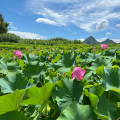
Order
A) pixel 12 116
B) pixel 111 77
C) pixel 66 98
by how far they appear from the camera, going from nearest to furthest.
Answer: pixel 12 116 → pixel 66 98 → pixel 111 77

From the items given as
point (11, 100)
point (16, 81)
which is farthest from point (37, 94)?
point (16, 81)

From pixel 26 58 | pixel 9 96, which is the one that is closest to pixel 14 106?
pixel 9 96

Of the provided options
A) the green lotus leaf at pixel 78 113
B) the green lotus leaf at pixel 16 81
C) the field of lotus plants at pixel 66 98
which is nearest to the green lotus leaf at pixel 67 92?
the field of lotus plants at pixel 66 98

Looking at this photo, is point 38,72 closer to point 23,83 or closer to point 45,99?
point 23,83

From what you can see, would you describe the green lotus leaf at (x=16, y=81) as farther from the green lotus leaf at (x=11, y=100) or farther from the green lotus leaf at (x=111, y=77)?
the green lotus leaf at (x=111, y=77)

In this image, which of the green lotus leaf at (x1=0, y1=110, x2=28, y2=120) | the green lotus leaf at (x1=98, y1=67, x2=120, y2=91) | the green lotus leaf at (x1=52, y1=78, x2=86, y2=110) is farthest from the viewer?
the green lotus leaf at (x1=98, y1=67, x2=120, y2=91)

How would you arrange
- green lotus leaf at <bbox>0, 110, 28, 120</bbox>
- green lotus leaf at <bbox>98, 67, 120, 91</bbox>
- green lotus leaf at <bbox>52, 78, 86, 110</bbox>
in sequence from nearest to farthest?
green lotus leaf at <bbox>0, 110, 28, 120</bbox> → green lotus leaf at <bbox>52, 78, 86, 110</bbox> → green lotus leaf at <bbox>98, 67, 120, 91</bbox>

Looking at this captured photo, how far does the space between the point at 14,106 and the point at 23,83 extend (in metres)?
0.31

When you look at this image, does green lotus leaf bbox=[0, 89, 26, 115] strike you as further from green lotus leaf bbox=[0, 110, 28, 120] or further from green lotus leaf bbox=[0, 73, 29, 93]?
green lotus leaf bbox=[0, 73, 29, 93]

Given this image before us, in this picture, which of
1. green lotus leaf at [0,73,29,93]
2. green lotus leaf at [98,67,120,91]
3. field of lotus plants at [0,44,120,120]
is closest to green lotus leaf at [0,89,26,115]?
field of lotus plants at [0,44,120,120]

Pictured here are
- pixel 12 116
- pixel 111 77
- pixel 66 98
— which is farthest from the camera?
pixel 111 77

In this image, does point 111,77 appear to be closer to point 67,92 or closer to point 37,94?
point 67,92

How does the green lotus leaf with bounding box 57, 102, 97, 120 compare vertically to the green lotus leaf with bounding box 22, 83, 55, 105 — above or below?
below

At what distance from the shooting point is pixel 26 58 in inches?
63.9
